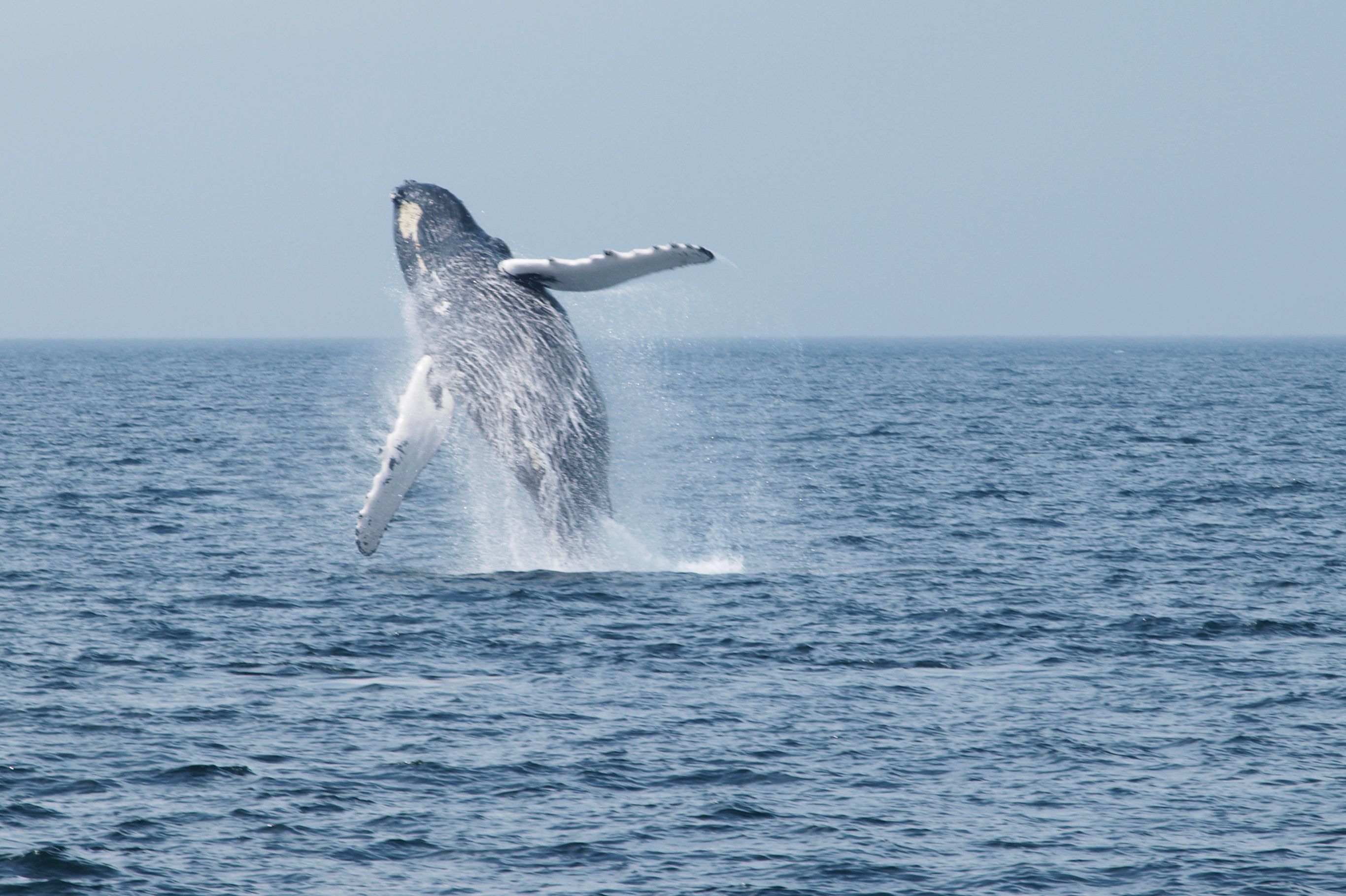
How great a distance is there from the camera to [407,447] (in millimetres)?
19984

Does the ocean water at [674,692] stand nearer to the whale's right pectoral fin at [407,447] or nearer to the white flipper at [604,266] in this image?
the whale's right pectoral fin at [407,447]

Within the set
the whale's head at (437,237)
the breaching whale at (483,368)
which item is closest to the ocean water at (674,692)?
the breaching whale at (483,368)

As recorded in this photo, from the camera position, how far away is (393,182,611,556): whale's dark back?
20078 millimetres

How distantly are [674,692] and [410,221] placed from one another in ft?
23.3

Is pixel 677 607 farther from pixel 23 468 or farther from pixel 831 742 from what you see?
pixel 23 468

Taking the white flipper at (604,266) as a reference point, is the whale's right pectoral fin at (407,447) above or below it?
below

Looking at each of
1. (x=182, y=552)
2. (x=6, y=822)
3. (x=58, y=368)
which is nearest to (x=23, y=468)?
(x=182, y=552)

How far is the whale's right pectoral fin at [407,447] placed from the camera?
64.9ft

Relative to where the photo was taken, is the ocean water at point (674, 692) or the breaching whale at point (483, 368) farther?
the breaching whale at point (483, 368)

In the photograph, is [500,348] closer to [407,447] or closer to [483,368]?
[483,368]

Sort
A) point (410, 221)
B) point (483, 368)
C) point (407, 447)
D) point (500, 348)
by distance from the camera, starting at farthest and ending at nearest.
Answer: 1. point (410, 221)
2. point (483, 368)
3. point (500, 348)
4. point (407, 447)

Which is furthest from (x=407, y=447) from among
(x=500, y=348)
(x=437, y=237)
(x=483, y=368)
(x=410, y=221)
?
(x=410, y=221)

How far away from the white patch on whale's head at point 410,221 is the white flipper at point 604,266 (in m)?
1.54

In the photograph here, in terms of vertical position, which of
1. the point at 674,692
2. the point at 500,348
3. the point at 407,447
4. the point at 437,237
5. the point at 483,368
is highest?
the point at 437,237
